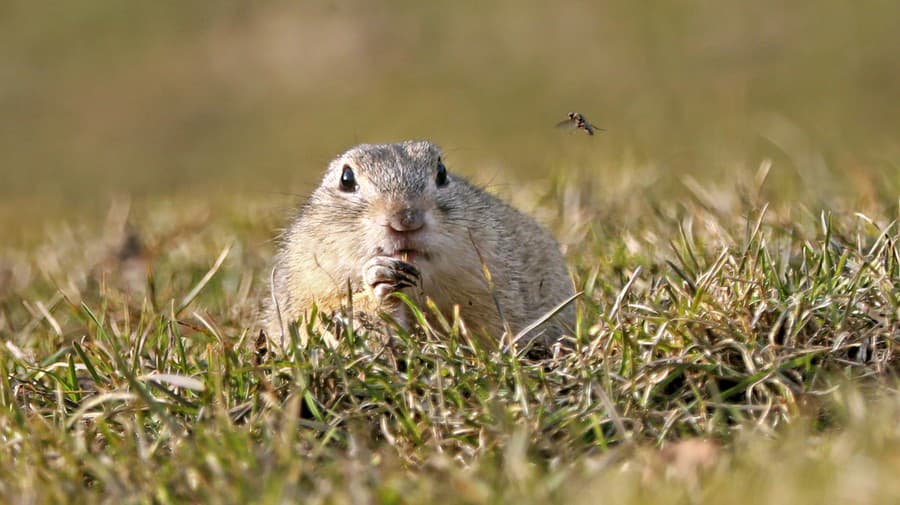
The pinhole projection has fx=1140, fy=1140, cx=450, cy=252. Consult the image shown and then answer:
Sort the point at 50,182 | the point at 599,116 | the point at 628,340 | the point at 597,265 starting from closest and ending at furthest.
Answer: the point at 628,340
the point at 597,265
the point at 599,116
the point at 50,182

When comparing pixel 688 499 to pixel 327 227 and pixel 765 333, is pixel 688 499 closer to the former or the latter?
pixel 765 333

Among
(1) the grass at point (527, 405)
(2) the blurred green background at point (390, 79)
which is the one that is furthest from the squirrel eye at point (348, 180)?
(2) the blurred green background at point (390, 79)

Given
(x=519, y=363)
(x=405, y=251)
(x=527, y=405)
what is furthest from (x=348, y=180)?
(x=527, y=405)

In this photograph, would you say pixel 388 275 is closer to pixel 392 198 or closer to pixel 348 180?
pixel 392 198

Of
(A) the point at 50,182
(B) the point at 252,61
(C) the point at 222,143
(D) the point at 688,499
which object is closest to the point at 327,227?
(D) the point at 688,499

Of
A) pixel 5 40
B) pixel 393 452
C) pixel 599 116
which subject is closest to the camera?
pixel 393 452

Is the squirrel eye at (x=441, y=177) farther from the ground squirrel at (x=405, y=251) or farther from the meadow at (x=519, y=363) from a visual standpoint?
the meadow at (x=519, y=363)

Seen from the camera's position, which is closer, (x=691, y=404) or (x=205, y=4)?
(x=691, y=404)

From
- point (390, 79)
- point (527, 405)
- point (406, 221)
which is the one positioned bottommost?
point (390, 79)
